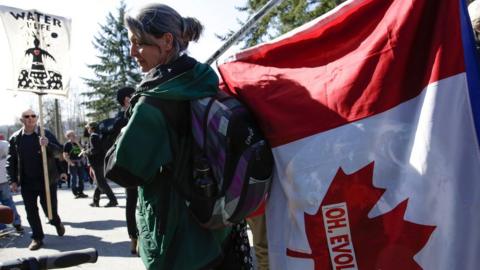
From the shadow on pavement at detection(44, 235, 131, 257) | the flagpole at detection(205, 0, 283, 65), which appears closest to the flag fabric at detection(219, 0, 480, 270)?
the flagpole at detection(205, 0, 283, 65)

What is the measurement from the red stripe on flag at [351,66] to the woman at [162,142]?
30 centimetres

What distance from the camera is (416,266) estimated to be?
5.39 ft

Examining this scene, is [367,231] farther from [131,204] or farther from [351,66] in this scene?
[131,204]

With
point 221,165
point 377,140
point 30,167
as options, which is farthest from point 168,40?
point 30,167

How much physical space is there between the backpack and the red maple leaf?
31 centimetres

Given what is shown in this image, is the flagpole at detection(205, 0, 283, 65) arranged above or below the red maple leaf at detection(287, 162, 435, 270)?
above

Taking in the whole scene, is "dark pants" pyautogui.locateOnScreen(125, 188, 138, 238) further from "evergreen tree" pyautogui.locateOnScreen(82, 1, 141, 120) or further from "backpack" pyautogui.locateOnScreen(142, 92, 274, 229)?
"evergreen tree" pyautogui.locateOnScreen(82, 1, 141, 120)

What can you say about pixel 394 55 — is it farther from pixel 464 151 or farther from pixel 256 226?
pixel 256 226

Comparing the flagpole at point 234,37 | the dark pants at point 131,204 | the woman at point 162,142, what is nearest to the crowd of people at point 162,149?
the woman at point 162,142

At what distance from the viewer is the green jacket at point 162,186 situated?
1583 mm

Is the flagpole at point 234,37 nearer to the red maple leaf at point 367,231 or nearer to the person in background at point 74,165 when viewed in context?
the red maple leaf at point 367,231

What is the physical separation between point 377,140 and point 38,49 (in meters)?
5.26

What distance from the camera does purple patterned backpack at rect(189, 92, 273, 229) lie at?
166 cm

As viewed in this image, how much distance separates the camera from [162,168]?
1710mm
